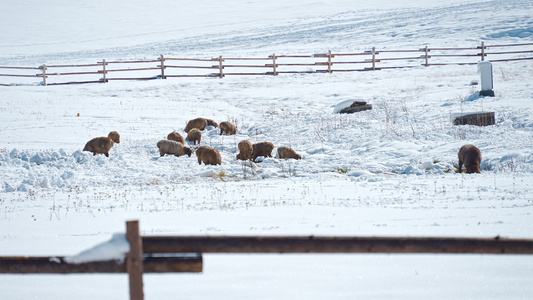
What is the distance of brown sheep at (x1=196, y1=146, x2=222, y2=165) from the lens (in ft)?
36.9

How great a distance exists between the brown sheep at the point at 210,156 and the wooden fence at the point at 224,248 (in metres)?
8.18

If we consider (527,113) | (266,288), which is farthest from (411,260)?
(527,113)

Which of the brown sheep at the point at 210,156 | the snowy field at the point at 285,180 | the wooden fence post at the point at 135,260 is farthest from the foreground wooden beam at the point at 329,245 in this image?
the brown sheep at the point at 210,156

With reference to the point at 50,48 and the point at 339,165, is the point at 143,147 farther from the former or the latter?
the point at 50,48

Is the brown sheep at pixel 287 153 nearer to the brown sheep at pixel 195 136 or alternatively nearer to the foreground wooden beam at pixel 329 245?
the brown sheep at pixel 195 136

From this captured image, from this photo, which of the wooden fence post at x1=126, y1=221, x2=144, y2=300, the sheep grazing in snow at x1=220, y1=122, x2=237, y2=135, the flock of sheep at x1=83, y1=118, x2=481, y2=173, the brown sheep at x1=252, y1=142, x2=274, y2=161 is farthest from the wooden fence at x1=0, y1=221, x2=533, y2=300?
the sheep grazing in snow at x1=220, y1=122, x2=237, y2=135

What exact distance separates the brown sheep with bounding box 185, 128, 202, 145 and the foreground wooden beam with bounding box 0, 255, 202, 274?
34.3 feet

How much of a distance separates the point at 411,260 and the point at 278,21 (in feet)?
208

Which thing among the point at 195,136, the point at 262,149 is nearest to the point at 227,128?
the point at 195,136

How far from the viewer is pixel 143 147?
12.7m

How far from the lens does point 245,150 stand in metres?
12.0

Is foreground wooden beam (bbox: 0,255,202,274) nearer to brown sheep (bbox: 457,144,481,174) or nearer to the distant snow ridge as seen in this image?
the distant snow ridge

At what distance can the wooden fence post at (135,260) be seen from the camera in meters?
2.83

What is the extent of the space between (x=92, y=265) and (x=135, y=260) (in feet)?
0.90
